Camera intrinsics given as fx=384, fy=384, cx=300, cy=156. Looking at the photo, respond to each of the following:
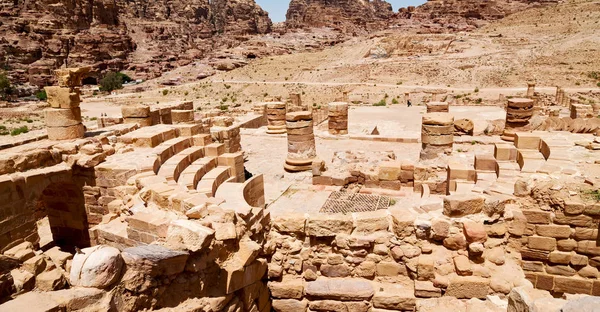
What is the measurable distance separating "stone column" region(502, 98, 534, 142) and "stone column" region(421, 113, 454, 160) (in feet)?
14.0

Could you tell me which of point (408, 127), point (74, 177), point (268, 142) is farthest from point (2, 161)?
point (408, 127)

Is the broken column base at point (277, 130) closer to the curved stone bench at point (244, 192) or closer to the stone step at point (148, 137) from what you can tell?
the stone step at point (148, 137)

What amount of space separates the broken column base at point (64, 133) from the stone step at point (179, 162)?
3.46 m

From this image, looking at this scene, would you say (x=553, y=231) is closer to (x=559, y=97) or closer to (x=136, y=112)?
(x=136, y=112)

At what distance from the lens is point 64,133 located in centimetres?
1134

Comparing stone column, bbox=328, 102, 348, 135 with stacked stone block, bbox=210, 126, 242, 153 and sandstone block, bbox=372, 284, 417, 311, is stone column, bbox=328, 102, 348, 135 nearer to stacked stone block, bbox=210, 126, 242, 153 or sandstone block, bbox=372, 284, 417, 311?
stacked stone block, bbox=210, 126, 242, 153

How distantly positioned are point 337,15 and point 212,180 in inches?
4037

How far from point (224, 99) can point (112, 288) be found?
43842 mm

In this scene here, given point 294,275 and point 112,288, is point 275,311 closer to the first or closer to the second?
point 294,275

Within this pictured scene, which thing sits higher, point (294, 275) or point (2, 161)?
point (2, 161)

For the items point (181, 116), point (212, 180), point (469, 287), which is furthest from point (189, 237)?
point (181, 116)

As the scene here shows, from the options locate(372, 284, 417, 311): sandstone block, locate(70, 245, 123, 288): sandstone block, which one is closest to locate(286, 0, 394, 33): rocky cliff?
locate(372, 284, 417, 311): sandstone block

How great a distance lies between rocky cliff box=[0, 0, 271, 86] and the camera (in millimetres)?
62562

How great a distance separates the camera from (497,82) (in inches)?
1676
